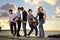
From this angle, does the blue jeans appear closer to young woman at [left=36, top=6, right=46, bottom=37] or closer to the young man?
young woman at [left=36, top=6, right=46, bottom=37]

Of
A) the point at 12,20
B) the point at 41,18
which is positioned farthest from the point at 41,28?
the point at 12,20

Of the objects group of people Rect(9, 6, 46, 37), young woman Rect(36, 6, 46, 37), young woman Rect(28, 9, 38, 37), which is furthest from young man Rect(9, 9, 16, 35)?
young woman Rect(36, 6, 46, 37)

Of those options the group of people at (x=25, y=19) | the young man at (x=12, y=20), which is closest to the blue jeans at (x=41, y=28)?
the group of people at (x=25, y=19)

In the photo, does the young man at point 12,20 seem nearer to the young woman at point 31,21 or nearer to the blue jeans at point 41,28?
the young woman at point 31,21

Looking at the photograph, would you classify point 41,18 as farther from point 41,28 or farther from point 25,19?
point 25,19

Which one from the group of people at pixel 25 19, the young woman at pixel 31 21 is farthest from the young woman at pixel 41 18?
the young woman at pixel 31 21

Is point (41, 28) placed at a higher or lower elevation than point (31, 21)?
lower

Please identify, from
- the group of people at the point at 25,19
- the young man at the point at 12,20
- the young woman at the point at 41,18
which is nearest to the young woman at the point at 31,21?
the group of people at the point at 25,19

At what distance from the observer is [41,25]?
6230mm

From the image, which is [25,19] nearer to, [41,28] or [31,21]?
[31,21]

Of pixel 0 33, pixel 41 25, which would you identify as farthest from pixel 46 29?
pixel 0 33

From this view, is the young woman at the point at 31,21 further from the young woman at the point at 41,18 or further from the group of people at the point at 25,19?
the young woman at the point at 41,18

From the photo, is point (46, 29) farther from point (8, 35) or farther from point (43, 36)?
point (8, 35)

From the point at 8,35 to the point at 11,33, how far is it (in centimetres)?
9
